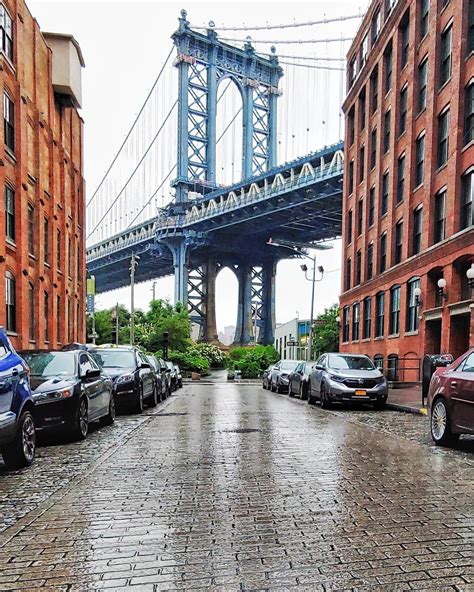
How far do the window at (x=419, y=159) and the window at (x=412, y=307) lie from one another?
4559 mm

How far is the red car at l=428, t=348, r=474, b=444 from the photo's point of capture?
800 cm

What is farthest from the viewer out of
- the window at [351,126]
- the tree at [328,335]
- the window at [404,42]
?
the tree at [328,335]

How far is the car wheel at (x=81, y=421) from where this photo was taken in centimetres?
919

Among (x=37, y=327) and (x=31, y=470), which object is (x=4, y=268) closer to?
(x=37, y=327)

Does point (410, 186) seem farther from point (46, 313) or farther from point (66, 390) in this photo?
point (66, 390)

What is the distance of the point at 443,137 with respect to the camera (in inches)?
935

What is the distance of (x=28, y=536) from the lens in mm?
4508

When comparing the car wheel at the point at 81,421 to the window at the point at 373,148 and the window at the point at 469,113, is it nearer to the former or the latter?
Answer: the window at the point at 469,113

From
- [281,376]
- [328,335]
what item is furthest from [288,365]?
[328,335]

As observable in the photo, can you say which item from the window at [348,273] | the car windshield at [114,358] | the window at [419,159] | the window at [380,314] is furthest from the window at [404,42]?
the car windshield at [114,358]

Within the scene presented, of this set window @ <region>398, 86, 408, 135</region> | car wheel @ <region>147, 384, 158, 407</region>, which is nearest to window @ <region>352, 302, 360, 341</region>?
window @ <region>398, 86, 408, 135</region>

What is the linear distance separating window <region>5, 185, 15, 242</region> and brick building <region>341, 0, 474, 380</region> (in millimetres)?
15513

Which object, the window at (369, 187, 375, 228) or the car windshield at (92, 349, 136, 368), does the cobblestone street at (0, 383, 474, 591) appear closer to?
the car windshield at (92, 349, 136, 368)

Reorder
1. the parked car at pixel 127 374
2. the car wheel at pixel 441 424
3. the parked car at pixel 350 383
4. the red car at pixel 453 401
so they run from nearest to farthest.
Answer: the red car at pixel 453 401
the car wheel at pixel 441 424
the parked car at pixel 127 374
the parked car at pixel 350 383
